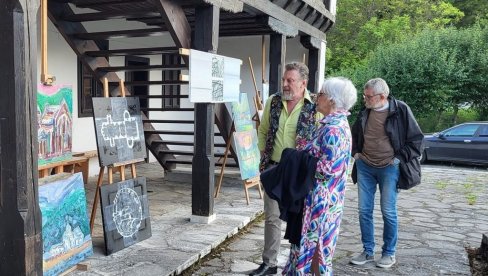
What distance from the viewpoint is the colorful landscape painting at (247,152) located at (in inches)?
244

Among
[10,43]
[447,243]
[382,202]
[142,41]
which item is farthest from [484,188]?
[10,43]

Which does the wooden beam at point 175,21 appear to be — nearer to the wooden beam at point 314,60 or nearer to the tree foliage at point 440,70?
the wooden beam at point 314,60

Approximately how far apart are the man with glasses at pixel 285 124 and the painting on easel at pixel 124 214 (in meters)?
1.30

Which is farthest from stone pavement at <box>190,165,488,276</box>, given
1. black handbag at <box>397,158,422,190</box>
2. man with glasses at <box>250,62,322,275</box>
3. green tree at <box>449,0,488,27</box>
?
green tree at <box>449,0,488,27</box>

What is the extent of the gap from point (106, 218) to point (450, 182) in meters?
8.17

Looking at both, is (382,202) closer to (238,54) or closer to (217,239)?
(217,239)

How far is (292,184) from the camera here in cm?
286

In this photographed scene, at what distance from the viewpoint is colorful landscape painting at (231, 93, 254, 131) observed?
20.7 feet

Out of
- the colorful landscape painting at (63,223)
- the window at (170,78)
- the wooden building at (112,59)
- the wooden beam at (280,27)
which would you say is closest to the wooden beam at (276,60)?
the wooden building at (112,59)

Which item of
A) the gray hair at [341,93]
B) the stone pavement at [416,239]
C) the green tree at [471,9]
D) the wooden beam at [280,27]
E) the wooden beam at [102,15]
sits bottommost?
the stone pavement at [416,239]

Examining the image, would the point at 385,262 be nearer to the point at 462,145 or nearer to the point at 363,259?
the point at 363,259

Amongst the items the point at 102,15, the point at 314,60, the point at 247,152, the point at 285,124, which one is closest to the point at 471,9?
the point at 314,60

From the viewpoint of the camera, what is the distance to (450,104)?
16.9 metres

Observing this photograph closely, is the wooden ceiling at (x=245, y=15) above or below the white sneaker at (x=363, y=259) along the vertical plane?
above
